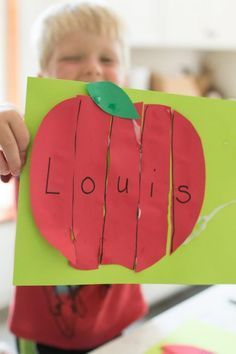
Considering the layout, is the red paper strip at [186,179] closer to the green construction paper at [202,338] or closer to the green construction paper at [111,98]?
the green construction paper at [111,98]

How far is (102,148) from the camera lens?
21.4 inches

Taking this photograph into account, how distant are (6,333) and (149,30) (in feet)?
5.69

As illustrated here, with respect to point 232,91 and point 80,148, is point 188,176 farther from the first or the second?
point 232,91

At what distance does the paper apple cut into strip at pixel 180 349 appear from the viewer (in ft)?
2.16

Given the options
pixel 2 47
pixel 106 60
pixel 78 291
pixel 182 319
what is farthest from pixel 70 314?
pixel 2 47

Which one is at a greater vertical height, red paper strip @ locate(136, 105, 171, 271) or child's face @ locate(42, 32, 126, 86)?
child's face @ locate(42, 32, 126, 86)

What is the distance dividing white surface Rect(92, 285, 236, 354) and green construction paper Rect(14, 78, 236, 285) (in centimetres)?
18

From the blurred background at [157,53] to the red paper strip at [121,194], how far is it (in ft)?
4.19

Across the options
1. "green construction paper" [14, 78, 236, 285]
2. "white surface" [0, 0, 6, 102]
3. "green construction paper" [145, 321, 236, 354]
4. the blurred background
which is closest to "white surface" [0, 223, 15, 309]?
the blurred background

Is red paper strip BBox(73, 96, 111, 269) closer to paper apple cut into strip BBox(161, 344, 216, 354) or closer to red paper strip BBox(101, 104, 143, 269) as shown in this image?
red paper strip BBox(101, 104, 143, 269)

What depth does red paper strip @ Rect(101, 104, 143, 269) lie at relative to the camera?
55 cm

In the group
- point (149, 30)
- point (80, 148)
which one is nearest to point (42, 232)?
point (80, 148)

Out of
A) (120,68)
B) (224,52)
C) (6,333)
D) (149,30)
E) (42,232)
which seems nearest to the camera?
(42,232)

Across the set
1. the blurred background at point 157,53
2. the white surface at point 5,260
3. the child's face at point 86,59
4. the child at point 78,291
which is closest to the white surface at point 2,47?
the blurred background at point 157,53
